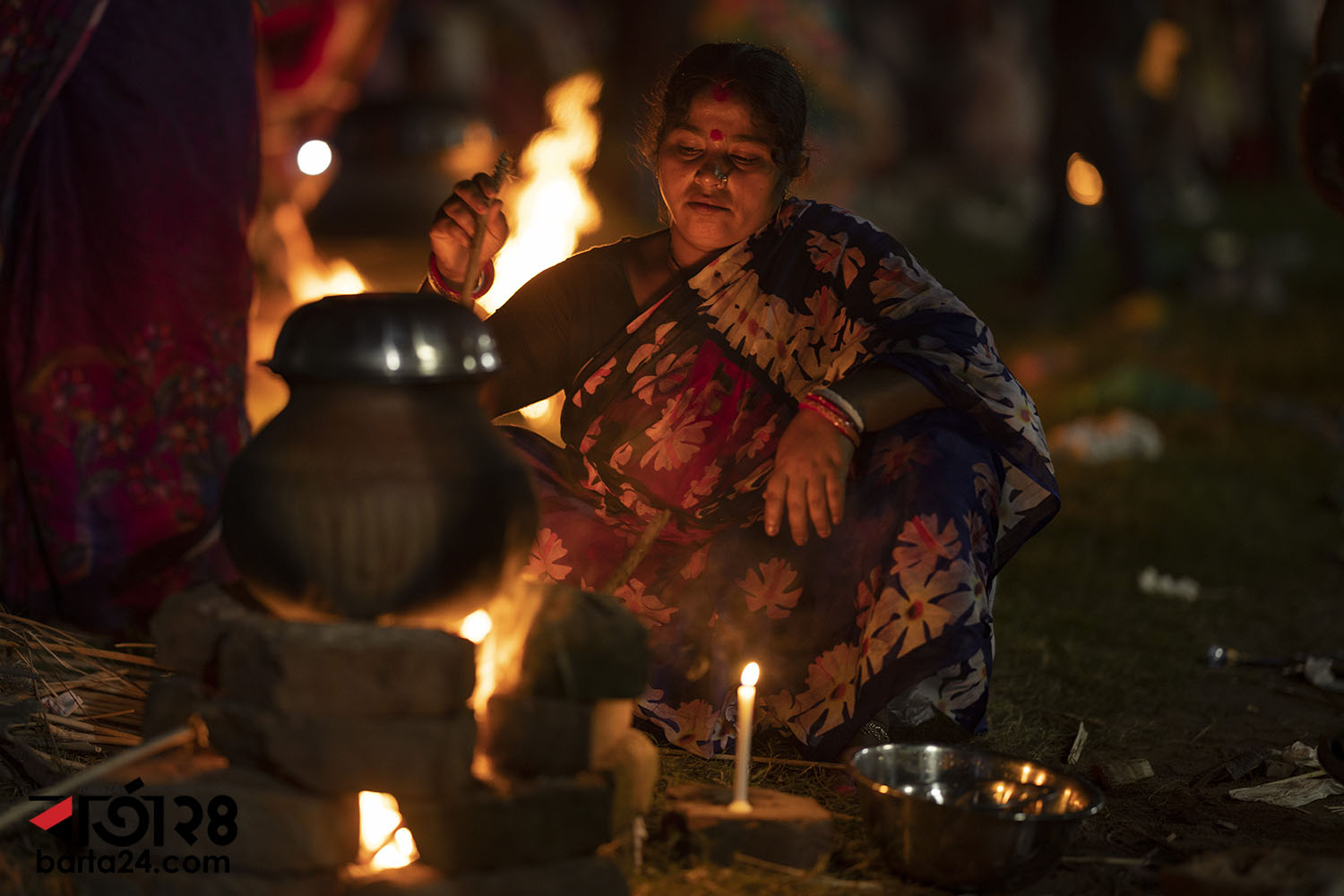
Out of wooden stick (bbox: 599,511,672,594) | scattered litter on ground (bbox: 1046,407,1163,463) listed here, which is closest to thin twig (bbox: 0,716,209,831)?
wooden stick (bbox: 599,511,672,594)

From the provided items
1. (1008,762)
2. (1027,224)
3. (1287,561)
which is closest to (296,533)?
(1008,762)

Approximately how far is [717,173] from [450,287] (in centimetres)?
64

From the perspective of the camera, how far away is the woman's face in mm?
2891

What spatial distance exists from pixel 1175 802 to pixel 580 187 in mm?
3349

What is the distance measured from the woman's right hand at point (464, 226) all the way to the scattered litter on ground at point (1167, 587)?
2793 millimetres

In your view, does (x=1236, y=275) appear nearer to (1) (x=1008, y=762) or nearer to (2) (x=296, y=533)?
(1) (x=1008, y=762)

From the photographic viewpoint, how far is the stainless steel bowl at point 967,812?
2262 millimetres

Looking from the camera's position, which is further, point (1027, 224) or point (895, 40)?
point (895, 40)

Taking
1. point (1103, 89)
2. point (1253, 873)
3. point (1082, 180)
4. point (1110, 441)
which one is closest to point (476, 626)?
point (1253, 873)

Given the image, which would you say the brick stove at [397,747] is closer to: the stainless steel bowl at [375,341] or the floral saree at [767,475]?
the stainless steel bowl at [375,341]

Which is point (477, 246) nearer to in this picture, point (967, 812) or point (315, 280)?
point (967, 812)

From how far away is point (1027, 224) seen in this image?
1764 cm

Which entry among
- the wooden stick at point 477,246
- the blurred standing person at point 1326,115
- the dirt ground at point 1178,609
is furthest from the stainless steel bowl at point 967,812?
the blurred standing person at point 1326,115

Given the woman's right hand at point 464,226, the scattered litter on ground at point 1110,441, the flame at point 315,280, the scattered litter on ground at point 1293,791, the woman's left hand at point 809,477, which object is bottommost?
the scattered litter on ground at point 1293,791
